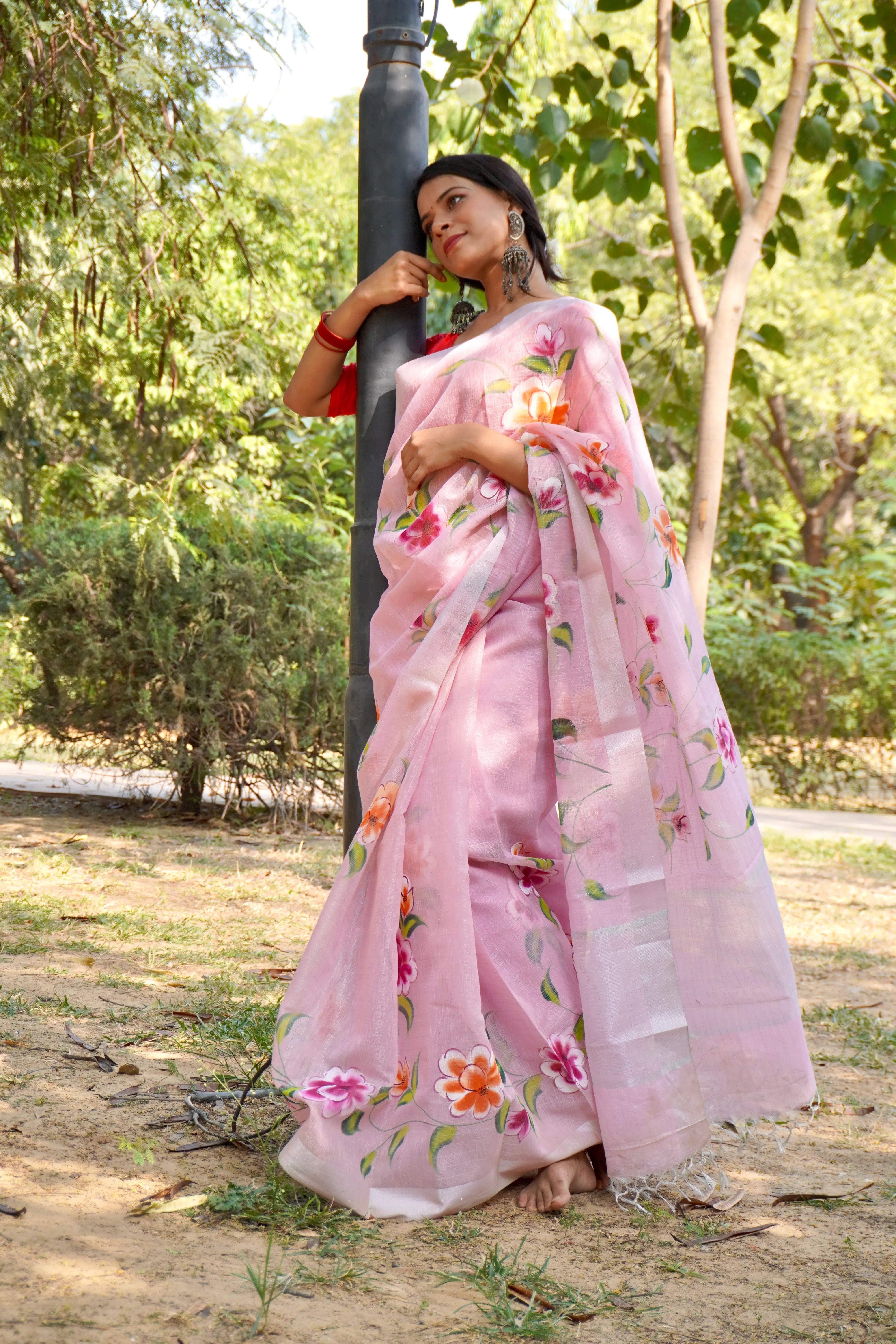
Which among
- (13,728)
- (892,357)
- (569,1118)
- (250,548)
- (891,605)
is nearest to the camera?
(569,1118)

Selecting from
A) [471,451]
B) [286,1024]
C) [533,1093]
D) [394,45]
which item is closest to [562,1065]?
[533,1093]

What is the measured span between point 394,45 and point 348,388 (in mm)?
690

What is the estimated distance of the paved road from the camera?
22.1 ft

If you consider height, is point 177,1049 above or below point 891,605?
below

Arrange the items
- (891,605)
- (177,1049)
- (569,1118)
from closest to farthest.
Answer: (569,1118) < (177,1049) < (891,605)

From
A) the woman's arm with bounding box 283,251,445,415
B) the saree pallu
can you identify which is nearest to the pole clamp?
the woman's arm with bounding box 283,251,445,415

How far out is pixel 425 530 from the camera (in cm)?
226

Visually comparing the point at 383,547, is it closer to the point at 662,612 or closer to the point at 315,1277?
the point at 662,612

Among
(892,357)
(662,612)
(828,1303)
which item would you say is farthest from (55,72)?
(892,357)

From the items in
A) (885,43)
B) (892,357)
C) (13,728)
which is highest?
(892,357)

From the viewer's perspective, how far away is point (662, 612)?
86.7 inches

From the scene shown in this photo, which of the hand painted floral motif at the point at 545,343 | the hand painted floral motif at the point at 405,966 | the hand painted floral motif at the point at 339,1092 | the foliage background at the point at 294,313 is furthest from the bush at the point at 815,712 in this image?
the hand painted floral motif at the point at 339,1092

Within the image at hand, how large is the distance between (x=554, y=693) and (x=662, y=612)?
25 cm

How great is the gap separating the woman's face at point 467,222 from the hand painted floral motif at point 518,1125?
1601 millimetres
